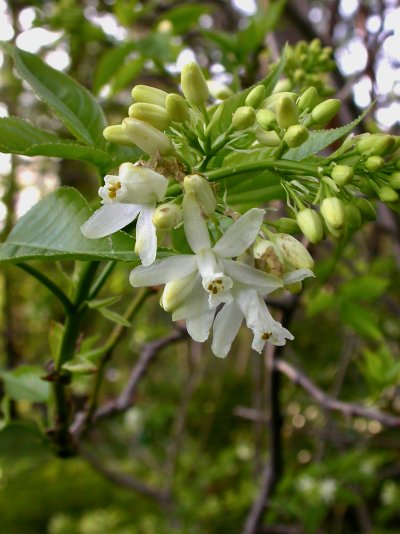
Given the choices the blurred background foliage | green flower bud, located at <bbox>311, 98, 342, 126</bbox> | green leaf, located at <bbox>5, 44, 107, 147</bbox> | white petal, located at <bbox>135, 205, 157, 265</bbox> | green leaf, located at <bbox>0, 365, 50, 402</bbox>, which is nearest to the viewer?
white petal, located at <bbox>135, 205, 157, 265</bbox>

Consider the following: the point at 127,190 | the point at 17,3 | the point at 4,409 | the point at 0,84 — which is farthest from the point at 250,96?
the point at 0,84

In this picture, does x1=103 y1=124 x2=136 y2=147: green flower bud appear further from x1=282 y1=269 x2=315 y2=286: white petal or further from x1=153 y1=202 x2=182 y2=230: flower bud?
x1=282 y1=269 x2=315 y2=286: white petal

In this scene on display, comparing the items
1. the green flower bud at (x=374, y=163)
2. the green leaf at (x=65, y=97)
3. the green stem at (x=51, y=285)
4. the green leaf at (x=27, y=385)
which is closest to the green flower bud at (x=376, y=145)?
the green flower bud at (x=374, y=163)

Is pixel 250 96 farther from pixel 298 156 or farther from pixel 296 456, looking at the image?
pixel 296 456

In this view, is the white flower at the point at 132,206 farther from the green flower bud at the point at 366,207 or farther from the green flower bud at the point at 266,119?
the green flower bud at the point at 366,207

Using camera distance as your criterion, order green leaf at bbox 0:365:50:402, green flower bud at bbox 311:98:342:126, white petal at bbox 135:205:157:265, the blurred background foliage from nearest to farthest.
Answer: white petal at bbox 135:205:157:265
green flower bud at bbox 311:98:342:126
green leaf at bbox 0:365:50:402
the blurred background foliage

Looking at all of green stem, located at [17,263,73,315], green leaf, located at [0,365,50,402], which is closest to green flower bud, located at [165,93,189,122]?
green stem, located at [17,263,73,315]
